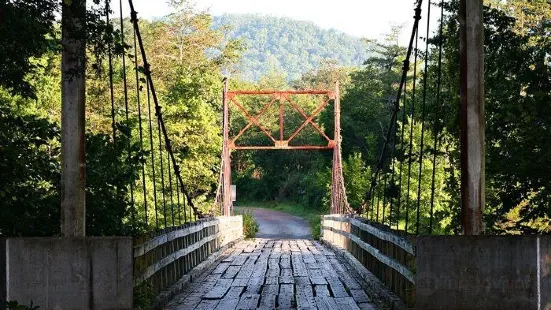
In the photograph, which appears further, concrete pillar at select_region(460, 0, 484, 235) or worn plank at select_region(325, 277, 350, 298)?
worn plank at select_region(325, 277, 350, 298)

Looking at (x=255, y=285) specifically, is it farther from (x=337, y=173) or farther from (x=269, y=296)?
(x=337, y=173)

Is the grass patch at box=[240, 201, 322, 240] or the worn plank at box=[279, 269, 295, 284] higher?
the worn plank at box=[279, 269, 295, 284]

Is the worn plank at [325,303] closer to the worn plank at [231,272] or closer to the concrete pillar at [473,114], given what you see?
the concrete pillar at [473,114]

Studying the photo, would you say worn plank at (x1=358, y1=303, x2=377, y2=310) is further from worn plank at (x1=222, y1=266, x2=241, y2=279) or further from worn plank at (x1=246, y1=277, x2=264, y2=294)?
worn plank at (x1=222, y1=266, x2=241, y2=279)

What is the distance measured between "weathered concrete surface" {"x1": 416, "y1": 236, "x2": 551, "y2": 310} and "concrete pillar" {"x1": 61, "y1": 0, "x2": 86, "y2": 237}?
249cm

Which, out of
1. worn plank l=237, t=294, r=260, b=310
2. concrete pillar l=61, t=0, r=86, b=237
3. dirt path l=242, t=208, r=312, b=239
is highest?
concrete pillar l=61, t=0, r=86, b=237

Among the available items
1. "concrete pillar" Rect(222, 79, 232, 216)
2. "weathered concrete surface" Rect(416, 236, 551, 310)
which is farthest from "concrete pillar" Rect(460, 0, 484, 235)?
"concrete pillar" Rect(222, 79, 232, 216)

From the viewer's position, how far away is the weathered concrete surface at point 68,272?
23.4 ft

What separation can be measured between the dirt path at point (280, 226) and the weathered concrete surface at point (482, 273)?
1470 inches

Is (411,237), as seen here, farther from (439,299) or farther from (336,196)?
(336,196)

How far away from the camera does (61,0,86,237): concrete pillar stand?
7465mm

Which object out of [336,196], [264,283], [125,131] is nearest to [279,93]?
[336,196]

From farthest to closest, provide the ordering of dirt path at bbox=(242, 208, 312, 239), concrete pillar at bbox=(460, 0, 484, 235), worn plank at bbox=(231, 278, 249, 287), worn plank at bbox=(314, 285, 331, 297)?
dirt path at bbox=(242, 208, 312, 239) < worn plank at bbox=(231, 278, 249, 287) < worn plank at bbox=(314, 285, 331, 297) < concrete pillar at bbox=(460, 0, 484, 235)

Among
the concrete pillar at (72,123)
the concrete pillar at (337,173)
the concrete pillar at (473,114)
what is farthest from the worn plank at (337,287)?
the concrete pillar at (337,173)
